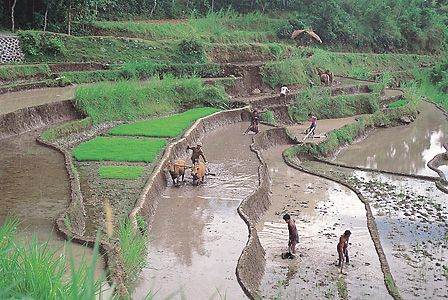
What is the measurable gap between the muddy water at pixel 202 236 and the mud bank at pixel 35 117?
4.72 meters

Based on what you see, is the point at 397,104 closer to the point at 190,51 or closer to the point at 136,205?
Answer: the point at 190,51

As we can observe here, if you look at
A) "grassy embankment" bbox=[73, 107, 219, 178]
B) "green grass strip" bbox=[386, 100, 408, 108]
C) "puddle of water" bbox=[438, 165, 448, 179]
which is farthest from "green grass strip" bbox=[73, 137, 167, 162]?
"green grass strip" bbox=[386, 100, 408, 108]

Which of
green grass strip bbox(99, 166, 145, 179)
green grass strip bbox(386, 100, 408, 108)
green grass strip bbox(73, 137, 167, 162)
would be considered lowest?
green grass strip bbox(386, 100, 408, 108)

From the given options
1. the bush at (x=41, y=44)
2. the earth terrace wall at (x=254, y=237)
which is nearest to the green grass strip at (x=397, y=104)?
the earth terrace wall at (x=254, y=237)

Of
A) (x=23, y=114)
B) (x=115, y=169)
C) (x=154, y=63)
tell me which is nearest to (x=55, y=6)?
(x=154, y=63)

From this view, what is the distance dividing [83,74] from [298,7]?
966 inches

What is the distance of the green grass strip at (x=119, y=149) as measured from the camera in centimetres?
1180

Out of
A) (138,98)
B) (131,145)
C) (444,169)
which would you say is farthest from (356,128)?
(131,145)

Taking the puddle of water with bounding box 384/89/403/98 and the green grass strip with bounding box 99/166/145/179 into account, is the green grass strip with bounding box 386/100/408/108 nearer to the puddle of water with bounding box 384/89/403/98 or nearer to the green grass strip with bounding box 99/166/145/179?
the puddle of water with bounding box 384/89/403/98

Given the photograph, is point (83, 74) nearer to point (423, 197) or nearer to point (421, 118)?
point (423, 197)

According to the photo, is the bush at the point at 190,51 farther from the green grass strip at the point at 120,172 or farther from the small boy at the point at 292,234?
the small boy at the point at 292,234

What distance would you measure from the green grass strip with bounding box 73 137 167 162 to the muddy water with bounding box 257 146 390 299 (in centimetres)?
307

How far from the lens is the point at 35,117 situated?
45.5ft

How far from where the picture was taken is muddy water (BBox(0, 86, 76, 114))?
13679mm
